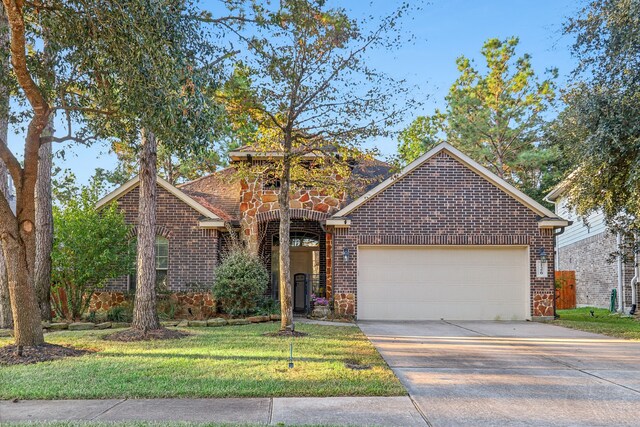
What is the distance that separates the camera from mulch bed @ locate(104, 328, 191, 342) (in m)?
10.3

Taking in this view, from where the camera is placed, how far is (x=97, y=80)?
902cm

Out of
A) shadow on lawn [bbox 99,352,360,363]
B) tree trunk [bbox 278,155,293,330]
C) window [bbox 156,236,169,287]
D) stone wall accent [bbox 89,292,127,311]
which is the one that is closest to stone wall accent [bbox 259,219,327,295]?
window [bbox 156,236,169,287]

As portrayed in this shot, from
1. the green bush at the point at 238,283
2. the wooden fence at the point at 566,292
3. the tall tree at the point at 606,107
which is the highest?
the tall tree at the point at 606,107

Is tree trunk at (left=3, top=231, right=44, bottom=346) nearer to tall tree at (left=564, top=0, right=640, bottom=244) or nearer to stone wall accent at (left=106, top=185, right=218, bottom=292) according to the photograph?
stone wall accent at (left=106, top=185, right=218, bottom=292)

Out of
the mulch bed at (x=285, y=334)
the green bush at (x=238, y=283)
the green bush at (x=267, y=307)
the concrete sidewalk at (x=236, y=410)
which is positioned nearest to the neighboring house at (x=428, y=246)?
the green bush at (x=238, y=283)

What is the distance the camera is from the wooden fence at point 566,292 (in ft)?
78.1

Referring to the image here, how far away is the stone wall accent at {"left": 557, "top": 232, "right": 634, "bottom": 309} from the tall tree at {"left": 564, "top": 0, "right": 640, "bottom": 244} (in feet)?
21.4

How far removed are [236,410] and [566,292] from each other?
72.0 feet

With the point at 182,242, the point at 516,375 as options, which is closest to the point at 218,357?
the point at 516,375

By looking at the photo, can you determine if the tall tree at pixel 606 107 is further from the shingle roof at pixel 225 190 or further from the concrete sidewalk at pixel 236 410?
the concrete sidewalk at pixel 236 410

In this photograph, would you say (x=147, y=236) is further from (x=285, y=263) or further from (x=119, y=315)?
(x=119, y=315)

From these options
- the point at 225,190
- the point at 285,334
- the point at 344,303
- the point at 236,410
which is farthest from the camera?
the point at 225,190

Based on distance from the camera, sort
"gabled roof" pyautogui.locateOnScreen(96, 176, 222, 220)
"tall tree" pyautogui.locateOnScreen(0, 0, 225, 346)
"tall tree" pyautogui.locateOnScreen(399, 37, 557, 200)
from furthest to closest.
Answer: "tall tree" pyautogui.locateOnScreen(399, 37, 557, 200) → "gabled roof" pyautogui.locateOnScreen(96, 176, 222, 220) → "tall tree" pyautogui.locateOnScreen(0, 0, 225, 346)

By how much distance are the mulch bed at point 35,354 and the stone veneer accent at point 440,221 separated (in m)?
7.98
